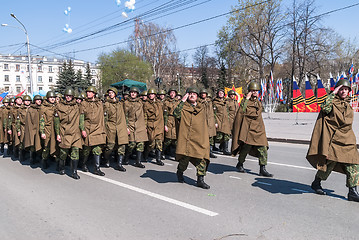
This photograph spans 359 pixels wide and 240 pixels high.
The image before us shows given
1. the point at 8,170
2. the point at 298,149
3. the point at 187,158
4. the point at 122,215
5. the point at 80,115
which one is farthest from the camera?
the point at 298,149

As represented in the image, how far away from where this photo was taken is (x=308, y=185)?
20.0ft

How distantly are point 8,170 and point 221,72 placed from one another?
46.2 m

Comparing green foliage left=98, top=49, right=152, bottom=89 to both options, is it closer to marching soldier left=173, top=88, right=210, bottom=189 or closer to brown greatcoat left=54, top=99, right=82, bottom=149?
brown greatcoat left=54, top=99, right=82, bottom=149

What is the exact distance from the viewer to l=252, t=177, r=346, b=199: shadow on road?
223 inches

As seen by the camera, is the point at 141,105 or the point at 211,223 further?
the point at 141,105

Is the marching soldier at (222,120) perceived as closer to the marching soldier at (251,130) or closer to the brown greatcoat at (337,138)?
the marching soldier at (251,130)

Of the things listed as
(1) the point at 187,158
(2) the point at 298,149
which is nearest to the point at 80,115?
(1) the point at 187,158

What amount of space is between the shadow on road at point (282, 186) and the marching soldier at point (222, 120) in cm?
325

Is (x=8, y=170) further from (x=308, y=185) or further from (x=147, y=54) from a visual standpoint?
(x=147, y=54)

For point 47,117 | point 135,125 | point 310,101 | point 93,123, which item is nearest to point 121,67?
point 310,101

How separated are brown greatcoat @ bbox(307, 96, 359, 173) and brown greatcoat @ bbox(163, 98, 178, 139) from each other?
176 inches

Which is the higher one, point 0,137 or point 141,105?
point 141,105

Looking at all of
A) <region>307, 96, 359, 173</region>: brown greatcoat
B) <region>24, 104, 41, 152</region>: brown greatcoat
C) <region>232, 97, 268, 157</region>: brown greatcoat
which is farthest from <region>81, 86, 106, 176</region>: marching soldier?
<region>307, 96, 359, 173</region>: brown greatcoat

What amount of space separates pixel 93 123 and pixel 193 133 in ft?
8.28
